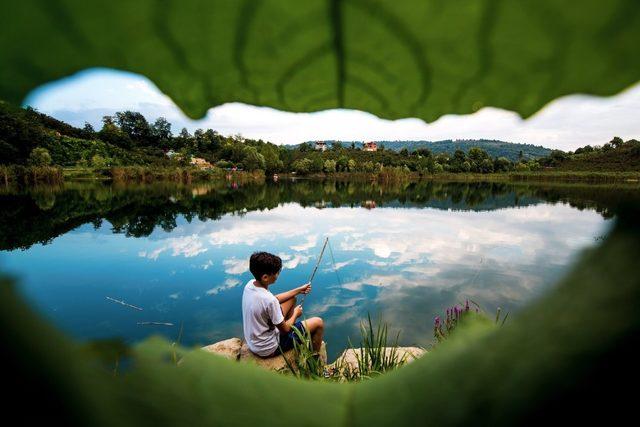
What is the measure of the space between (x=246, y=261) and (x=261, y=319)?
708 centimetres

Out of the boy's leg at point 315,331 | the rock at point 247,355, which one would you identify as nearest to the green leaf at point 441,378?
the rock at point 247,355

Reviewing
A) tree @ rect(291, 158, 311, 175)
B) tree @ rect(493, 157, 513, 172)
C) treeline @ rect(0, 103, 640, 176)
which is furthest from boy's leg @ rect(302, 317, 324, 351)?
tree @ rect(291, 158, 311, 175)

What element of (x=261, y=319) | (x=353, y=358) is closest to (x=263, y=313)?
(x=261, y=319)

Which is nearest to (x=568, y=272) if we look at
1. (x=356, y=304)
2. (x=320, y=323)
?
(x=320, y=323)

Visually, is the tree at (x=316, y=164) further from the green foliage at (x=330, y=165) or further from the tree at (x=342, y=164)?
the tree at (x=342, y=164)

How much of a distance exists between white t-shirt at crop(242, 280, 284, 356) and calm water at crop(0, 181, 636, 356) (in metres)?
1.18

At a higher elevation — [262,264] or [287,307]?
[262,264]

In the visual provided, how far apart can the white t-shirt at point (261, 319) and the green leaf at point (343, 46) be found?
257 centimetres

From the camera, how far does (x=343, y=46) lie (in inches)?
13.9

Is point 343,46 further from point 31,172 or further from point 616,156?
point 31,172

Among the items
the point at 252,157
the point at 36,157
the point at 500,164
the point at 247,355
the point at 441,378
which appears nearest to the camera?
the point at 441,378

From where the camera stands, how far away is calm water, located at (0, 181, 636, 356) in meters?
5.97

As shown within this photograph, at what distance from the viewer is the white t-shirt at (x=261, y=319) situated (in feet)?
9.21

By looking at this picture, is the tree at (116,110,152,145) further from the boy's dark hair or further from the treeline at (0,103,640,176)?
the boy's dark hair
